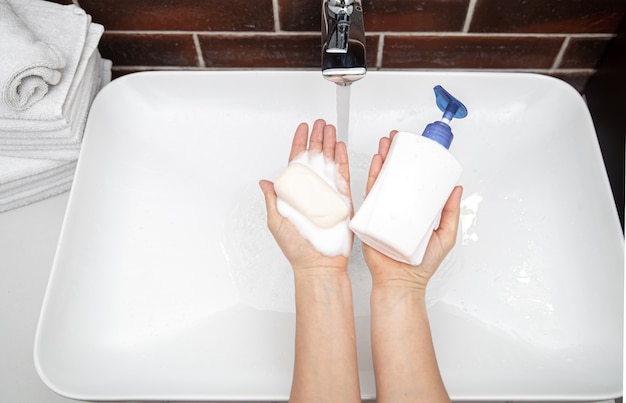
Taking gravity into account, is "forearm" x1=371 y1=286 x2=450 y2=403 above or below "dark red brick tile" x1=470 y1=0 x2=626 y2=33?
below

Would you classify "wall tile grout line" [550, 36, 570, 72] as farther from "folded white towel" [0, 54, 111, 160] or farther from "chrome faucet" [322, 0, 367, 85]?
"folded white towel" [0, 54, 111, 160]

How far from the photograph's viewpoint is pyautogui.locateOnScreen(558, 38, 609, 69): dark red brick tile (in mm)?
808

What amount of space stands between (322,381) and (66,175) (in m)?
0.53

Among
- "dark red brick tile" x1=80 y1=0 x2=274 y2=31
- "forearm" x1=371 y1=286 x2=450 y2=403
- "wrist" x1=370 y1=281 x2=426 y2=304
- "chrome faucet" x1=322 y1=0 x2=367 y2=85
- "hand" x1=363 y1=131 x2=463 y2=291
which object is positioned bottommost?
"forearm" x1=371 y1=286 x2=450 y2=403

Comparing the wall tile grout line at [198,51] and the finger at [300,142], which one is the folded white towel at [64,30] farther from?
the finger at [300,142]

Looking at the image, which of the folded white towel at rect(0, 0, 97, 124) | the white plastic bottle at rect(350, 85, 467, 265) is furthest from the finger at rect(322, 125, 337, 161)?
the folded white towel at rect(0, 0, 97, 124)

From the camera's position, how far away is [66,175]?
846 millimetres

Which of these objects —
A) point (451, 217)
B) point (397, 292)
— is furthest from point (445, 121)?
point (397, 292)

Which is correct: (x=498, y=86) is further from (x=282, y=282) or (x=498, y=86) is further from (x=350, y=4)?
(x=282, y=282)

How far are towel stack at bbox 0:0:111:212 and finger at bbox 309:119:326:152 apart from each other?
344 millimetres

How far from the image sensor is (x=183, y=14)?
78 cm

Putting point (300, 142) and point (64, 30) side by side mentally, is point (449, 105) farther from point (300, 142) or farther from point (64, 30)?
point (64, 30)

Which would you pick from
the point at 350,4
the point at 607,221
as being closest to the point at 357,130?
the point at 350,4

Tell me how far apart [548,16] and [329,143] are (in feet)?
1.23
